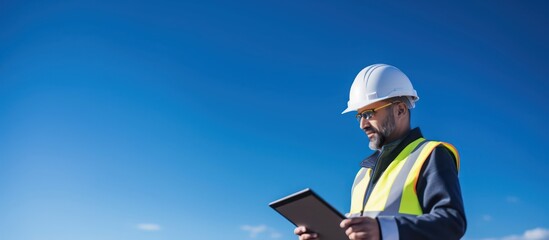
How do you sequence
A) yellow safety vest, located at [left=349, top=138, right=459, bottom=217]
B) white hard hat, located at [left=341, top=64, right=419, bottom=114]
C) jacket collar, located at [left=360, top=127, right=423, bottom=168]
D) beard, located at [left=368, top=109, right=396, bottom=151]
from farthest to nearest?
white hard hat, located at [left=341, top=64, right=419, bottom=114] → beard, located at [left=368, top=109, right=396, bottom=151] → jacket collar, located at [left=360, top=127, right=423, bottom=168] → yellow safety vest, located at [left=349, top=138, right=459, bottom=217]

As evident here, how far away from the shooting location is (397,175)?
4.49 meters

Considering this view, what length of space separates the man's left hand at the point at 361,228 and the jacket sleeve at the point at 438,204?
9.4 inches

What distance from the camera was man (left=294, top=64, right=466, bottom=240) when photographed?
380cm

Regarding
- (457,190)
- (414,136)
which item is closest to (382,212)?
(457,190)

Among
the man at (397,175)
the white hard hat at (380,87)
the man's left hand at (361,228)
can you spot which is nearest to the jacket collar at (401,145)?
the man at (397,175)

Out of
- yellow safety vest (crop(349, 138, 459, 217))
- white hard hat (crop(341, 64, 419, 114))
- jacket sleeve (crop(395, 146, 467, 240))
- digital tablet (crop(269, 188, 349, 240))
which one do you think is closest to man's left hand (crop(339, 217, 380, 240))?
digital tablet (crop(269, 188, 349, 240))

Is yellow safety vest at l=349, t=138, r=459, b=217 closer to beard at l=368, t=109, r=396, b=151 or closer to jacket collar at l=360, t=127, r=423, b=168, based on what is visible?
jacket collar at l=360, t=127, r=423, b=168

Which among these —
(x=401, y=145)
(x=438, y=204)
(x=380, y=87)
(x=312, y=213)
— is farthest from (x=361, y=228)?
(x=380, y=87)

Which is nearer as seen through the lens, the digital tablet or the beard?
the digital tablet

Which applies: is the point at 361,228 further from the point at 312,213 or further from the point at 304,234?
the point at 304,234

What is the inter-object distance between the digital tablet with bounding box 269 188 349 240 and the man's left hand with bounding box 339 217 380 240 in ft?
0.39

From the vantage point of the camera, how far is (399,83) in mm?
5344

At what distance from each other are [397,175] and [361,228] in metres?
1.02

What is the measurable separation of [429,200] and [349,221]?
88 cm
